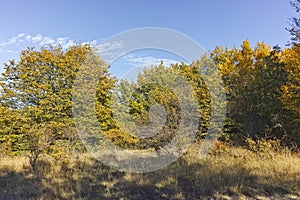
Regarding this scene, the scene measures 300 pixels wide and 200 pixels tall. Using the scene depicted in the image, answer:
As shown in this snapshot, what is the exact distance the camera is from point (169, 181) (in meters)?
4.49

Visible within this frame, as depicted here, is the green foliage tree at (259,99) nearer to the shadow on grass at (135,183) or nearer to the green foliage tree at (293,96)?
the green foliage tree at (293,96)

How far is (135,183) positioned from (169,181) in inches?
28.8

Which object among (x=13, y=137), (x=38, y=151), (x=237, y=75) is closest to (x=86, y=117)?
(x=13, y=137)

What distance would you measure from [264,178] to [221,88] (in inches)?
252

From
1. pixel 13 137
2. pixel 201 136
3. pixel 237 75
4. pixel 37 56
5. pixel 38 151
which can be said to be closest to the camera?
pixel 38 151

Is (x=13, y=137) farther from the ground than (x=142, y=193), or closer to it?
farther from the ground

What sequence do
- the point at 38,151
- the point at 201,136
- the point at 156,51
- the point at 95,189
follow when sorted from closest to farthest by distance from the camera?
the point at 95,189 < the point at 38,151 < the point at 156,51 < the point at 201,136

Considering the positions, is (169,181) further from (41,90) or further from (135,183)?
(41,90)

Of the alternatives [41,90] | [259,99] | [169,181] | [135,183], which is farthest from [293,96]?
[41,90]

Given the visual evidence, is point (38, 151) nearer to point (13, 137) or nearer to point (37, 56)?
point (13, 137)

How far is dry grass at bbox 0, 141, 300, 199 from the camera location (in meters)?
3.80

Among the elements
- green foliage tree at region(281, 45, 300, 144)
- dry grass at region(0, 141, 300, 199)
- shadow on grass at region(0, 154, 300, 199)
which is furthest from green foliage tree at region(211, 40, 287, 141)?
shadow on grass at region(0, 154, 300, 199)

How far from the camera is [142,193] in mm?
3916

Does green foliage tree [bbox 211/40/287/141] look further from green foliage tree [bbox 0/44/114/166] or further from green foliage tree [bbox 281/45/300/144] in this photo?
green foliage tree [bbox 0/44/114/166]
